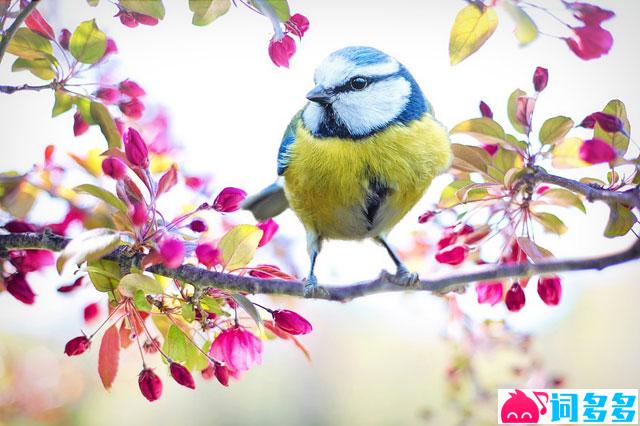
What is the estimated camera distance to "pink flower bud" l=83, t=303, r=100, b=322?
683mm

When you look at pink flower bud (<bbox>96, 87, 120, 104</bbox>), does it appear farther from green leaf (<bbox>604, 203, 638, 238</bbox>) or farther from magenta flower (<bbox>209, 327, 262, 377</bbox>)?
green leaf (<bbox>604, 203, 638, 238</bbox>)

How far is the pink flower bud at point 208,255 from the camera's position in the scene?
577 mm

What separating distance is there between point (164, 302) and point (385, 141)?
0.34 metres

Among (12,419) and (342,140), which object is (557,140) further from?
(12,419)

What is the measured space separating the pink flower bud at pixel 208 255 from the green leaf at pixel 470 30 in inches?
9.8

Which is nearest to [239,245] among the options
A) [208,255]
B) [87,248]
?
[208,255]

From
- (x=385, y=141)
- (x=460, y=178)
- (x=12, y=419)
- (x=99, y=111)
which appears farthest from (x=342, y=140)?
(x=12, y=419)

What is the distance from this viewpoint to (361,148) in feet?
2.80

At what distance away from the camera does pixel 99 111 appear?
2.19 feet

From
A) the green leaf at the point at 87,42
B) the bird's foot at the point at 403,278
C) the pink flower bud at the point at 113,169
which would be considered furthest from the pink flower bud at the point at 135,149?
the bird's foot at the point at 403,278

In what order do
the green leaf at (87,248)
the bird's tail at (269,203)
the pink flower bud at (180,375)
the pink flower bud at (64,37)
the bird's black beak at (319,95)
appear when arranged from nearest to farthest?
the green leaf at (87,248) → the pink flower bud at (180,375) → the pink flower bud at (64,37) → the bird's black beak at (319,95) → the bird's tail at (269,203)

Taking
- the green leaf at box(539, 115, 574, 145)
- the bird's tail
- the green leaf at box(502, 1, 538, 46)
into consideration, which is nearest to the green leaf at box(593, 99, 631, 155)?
the green leaf at box(539, 115, 574, 145)

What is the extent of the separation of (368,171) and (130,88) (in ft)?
0.94

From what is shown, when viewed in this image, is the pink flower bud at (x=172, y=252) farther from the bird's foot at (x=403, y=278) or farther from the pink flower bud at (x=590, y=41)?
the pink flower bud at (x=590, y=41)
